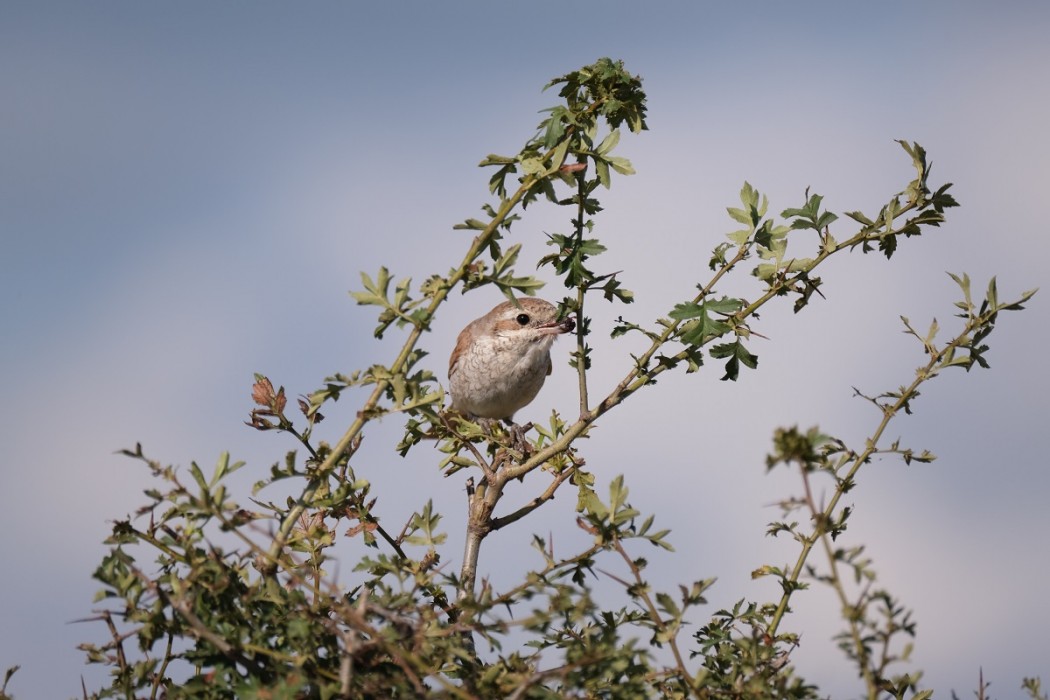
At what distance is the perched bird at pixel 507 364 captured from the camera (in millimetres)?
7551

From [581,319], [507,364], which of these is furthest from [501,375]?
[581,319]

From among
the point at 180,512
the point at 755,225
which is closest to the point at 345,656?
the point at 180,512

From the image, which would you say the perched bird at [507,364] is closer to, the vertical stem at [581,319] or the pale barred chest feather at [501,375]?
the pale barred chest feather at [501,375]

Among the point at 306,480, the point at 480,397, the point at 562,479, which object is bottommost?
the point at 306,480

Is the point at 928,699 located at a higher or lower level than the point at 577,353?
lower

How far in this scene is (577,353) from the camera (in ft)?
13.8

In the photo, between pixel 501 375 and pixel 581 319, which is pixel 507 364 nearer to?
pixel 501 375

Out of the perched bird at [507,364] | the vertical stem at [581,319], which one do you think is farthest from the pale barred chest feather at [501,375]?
the vertical stem at [581,319]

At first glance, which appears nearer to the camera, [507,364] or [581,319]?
[581,319]

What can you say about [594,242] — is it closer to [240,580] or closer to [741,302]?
[741,302]

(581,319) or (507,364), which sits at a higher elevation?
(507,364)

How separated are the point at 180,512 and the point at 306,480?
46 centimetres

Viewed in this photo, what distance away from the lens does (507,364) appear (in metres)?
7.52

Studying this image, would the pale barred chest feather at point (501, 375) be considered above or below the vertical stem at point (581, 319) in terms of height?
above
